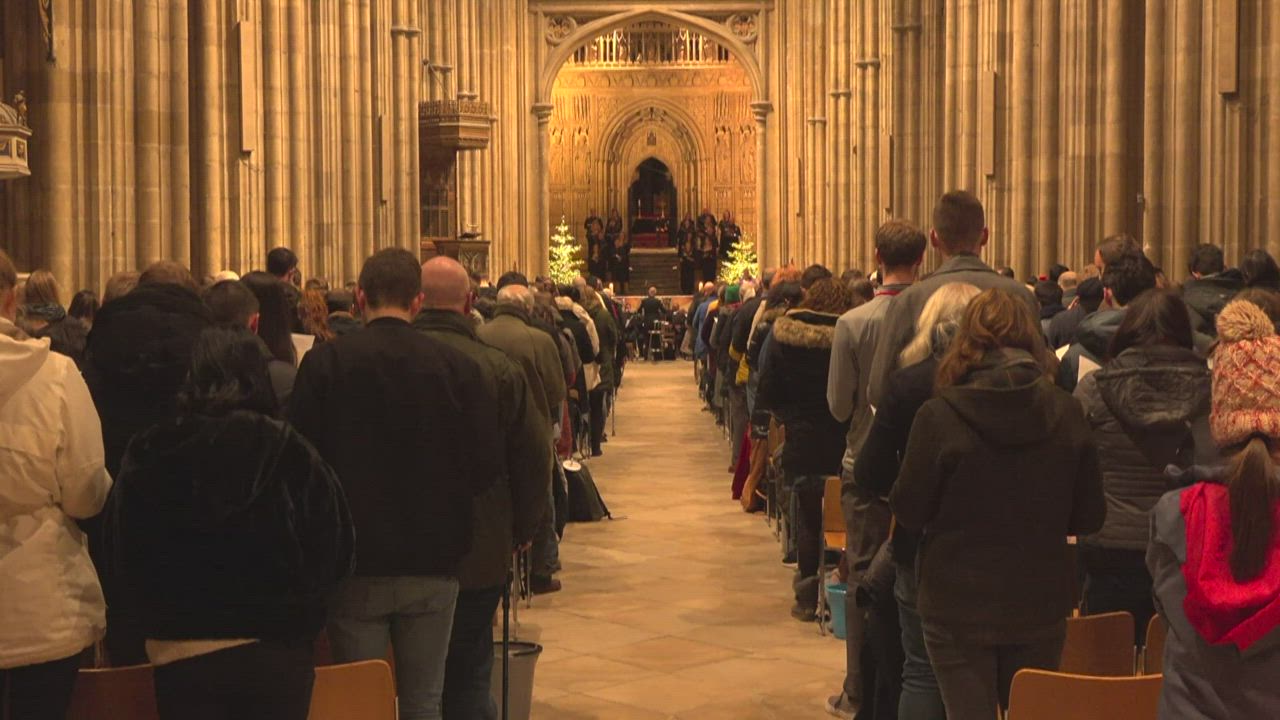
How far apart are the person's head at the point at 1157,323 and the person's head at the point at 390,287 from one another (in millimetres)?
2344

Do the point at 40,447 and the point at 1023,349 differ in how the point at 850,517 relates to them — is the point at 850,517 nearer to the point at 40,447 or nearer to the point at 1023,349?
the point at 1023,349

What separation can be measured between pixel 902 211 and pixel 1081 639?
85.6ft

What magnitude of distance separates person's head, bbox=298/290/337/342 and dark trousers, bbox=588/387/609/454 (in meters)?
9.65

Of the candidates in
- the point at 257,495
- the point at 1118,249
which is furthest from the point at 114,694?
the point at 1118,249

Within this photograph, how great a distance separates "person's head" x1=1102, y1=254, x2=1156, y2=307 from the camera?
296 inches

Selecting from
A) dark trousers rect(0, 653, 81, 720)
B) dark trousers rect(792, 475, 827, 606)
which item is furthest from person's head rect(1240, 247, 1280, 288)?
dark trousers rect(0, 653, 81, 720)

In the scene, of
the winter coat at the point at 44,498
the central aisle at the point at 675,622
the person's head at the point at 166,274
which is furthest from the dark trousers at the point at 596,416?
the winter coat at the point at 44,498

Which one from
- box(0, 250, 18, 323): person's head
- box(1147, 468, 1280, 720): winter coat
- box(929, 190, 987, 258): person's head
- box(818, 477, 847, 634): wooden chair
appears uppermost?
Answer: box(929, 190, 987, 258): person's head

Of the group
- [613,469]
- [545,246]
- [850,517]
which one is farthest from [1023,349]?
[545,246]

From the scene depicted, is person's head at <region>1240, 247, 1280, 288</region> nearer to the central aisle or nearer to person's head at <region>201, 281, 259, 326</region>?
the central aisle

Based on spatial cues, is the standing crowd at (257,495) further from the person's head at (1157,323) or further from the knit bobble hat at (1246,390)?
the knit bobble hat at (1246,390)

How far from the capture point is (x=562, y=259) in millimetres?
43969

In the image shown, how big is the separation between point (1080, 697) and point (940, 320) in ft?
5.32

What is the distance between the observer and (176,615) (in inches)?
177
